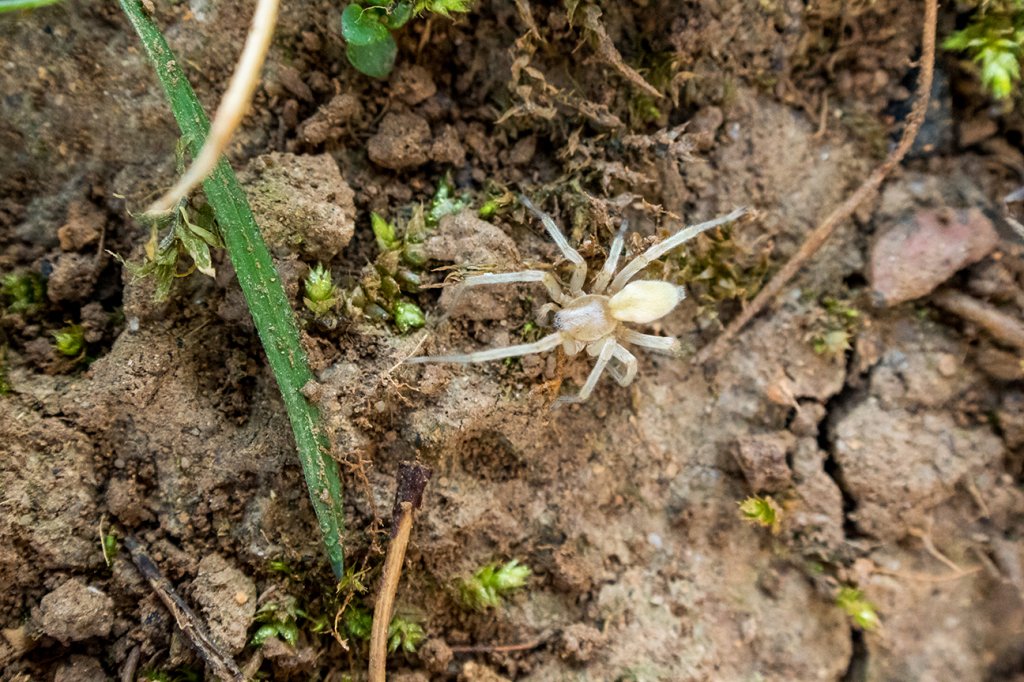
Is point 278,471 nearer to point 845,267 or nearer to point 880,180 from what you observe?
point 845,267

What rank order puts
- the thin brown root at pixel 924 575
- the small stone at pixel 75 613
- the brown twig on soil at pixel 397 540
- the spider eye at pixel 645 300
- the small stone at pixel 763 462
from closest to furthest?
1. the small stone at pixel 75 613
2. the brown twig on soil at pixel 397 540
3. the spider eye at pixel 645 300
4. the small stone at pixel 763 462
5. the thin brown root at pixel 924 575

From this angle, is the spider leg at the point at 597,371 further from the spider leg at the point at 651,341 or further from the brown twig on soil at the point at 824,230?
the brown twig on soil at the point at 824,230

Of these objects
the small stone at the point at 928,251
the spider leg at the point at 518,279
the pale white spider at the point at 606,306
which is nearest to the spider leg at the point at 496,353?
the pale white spider at the point at 606,306

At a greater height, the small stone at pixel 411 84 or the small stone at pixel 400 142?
the small stone at pixel 411 84

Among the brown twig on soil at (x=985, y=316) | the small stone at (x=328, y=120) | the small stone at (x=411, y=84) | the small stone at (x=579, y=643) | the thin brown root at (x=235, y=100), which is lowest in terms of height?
the small stone at (x=579, y=643)

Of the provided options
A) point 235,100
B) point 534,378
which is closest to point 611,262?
point 534,378

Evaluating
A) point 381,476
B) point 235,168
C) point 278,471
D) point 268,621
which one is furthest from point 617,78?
point 268,621

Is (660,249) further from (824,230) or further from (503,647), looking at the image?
(503,647)
